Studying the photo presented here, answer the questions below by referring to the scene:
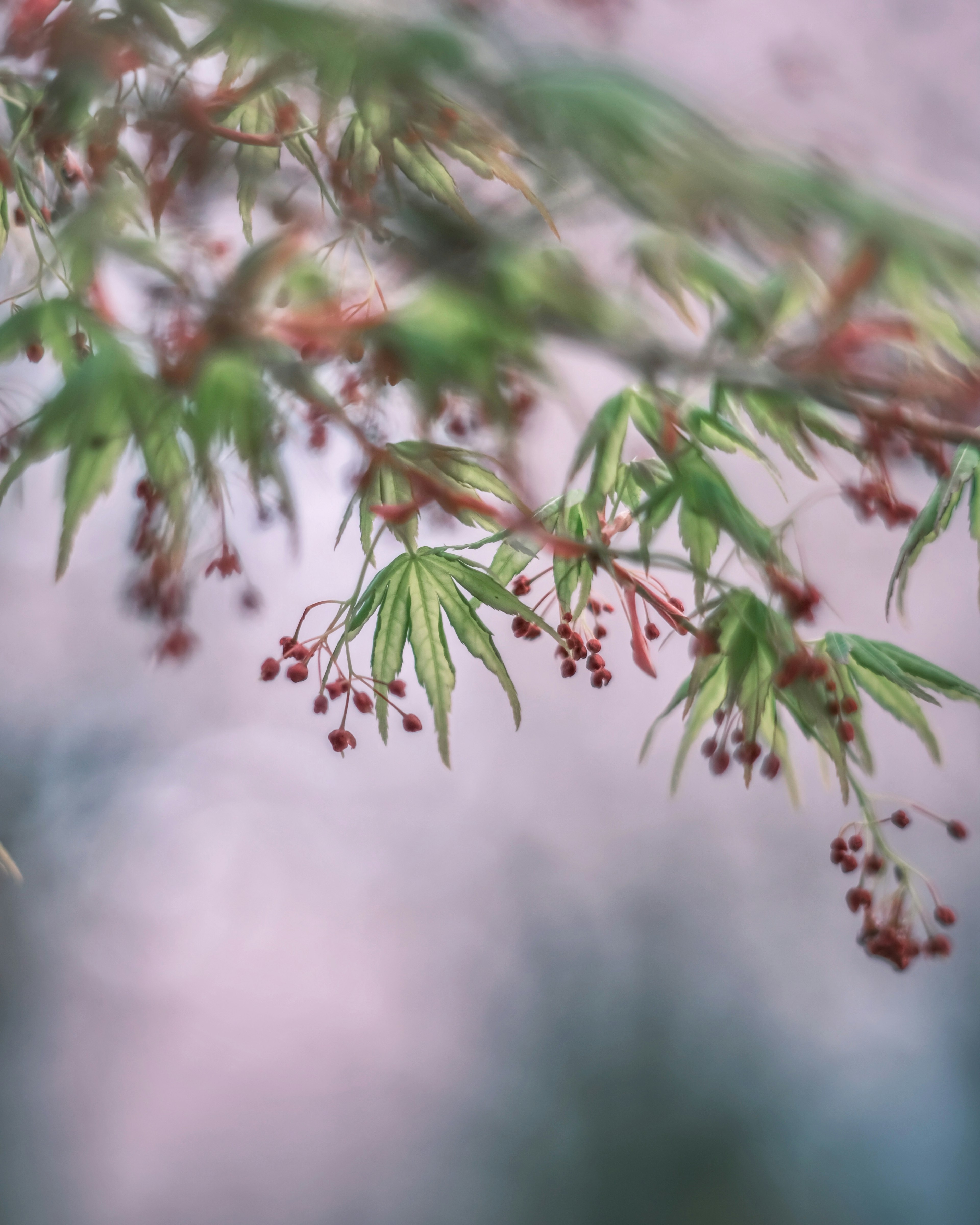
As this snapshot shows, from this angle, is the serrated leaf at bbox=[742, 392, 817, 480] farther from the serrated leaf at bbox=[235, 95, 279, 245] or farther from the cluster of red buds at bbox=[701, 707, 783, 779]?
the serrated leaf at bbox=[235, 95, 279, 245]

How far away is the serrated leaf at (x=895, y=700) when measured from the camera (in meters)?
0.62

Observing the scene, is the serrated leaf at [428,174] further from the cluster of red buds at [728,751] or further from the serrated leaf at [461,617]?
the cluster of red buds at [728,751]

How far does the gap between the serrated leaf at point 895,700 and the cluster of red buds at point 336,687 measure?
0.30m

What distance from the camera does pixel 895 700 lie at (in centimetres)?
65

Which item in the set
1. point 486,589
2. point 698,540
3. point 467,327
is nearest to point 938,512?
point 698,540

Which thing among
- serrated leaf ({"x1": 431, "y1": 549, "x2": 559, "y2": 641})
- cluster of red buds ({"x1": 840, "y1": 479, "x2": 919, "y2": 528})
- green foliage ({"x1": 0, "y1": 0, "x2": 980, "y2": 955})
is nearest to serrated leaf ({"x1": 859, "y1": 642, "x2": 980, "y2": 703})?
green foliage ({"x1": 0, "y1": 0, "x2": 980, "y2": 955})

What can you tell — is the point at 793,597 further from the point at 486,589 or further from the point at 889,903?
the point at 889,903

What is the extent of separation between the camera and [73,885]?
8.93 ft

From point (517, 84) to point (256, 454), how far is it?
0.16 m

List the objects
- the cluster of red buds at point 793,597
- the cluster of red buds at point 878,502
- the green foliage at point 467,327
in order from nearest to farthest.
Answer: the green foliage at point 467,327
the cluster of red buds at point 793,597
the cluster of red buds at point 878,502

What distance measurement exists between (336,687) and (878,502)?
35 cm

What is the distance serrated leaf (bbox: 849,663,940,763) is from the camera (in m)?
0.62

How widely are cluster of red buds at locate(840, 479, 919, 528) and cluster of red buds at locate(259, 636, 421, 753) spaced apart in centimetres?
29

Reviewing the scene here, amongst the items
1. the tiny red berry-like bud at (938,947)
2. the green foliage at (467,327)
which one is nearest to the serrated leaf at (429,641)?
the green foliage at (467,327)
